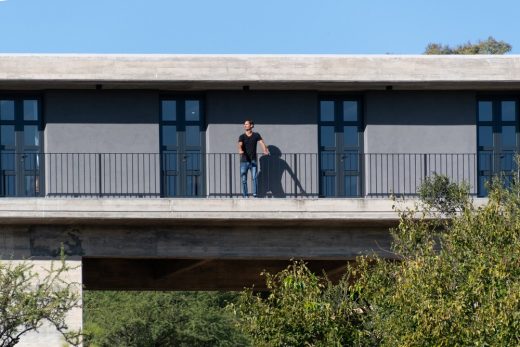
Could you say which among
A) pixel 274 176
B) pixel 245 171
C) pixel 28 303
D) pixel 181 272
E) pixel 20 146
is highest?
pixel 20 146

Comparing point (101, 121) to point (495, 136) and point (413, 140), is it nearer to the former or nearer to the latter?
point (413, 140)

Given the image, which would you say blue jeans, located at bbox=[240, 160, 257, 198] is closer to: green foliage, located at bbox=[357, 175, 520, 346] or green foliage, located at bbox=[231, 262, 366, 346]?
green foliage, located at bbox=[231, 262, 366, 346]

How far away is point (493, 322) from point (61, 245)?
12.0 meters

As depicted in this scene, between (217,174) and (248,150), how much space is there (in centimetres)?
135

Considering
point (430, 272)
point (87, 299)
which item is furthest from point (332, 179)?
point (87, 299)

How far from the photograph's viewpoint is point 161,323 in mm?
55656

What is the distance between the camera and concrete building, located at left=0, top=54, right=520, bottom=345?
100 feet

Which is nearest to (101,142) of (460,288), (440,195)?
(440,195)

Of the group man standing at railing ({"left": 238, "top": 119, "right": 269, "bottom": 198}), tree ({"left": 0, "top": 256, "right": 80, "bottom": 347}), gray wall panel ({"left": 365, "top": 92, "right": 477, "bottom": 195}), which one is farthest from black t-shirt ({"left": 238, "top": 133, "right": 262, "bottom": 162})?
tree ({"left": 0, "top": 256, "right": 80, "bottom": 347})

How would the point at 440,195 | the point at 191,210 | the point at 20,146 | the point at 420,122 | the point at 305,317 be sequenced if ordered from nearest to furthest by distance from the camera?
the point at 305,317, the point at 440,195, the point at 191,210, the point at 20,146, the point at 420,122

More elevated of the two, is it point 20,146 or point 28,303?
point 20,146

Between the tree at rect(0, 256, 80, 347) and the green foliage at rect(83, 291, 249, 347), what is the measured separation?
25.8 m

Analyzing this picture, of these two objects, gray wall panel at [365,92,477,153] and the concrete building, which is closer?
the concrete building

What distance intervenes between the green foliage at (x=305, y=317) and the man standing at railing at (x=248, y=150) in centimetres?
552
